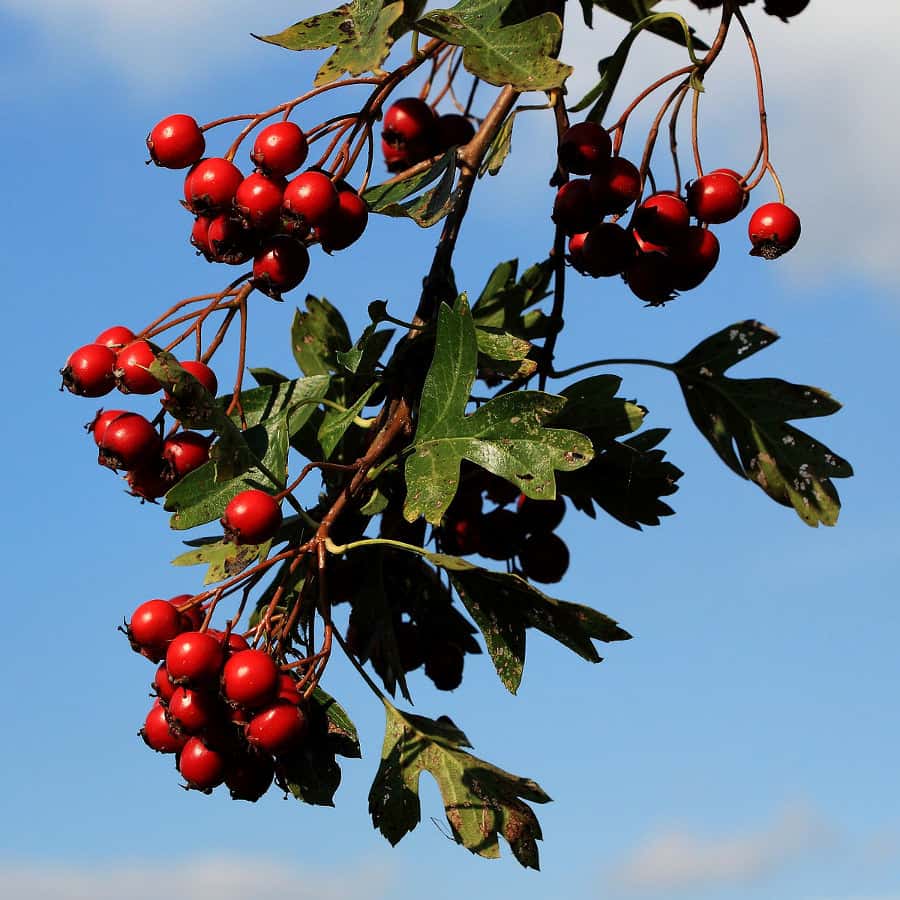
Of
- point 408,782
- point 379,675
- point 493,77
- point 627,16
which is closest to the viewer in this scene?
point 493,77

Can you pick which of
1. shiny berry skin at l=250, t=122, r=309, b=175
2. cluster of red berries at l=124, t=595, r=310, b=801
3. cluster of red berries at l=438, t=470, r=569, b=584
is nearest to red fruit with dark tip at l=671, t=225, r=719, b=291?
cluster of red berries at l=438, t=470, r=569, b=584

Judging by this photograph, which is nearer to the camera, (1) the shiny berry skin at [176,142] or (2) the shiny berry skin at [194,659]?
(2) the shiny berry skin at [194,659]

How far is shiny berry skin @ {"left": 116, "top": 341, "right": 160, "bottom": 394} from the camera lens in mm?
1670

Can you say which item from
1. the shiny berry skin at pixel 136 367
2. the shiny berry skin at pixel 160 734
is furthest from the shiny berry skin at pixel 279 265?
the shiny berry skin at pixel 160 734

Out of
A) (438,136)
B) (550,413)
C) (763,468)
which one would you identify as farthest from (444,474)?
(438,136)

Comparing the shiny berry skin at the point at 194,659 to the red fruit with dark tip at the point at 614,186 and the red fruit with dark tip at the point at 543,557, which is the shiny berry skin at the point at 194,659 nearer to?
the red fruit with dark tip at the point at 543,557

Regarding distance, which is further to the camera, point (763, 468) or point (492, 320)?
point (492, 320)

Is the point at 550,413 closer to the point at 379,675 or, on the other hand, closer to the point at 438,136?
the point at 379,675

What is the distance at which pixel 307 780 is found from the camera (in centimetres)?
172

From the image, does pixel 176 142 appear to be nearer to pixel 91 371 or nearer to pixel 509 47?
pixel 91 371

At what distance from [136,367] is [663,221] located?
697 millimetres

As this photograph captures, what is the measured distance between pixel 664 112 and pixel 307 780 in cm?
101

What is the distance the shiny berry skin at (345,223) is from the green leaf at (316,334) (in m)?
0.57

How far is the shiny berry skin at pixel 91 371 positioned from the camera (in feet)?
5.55
